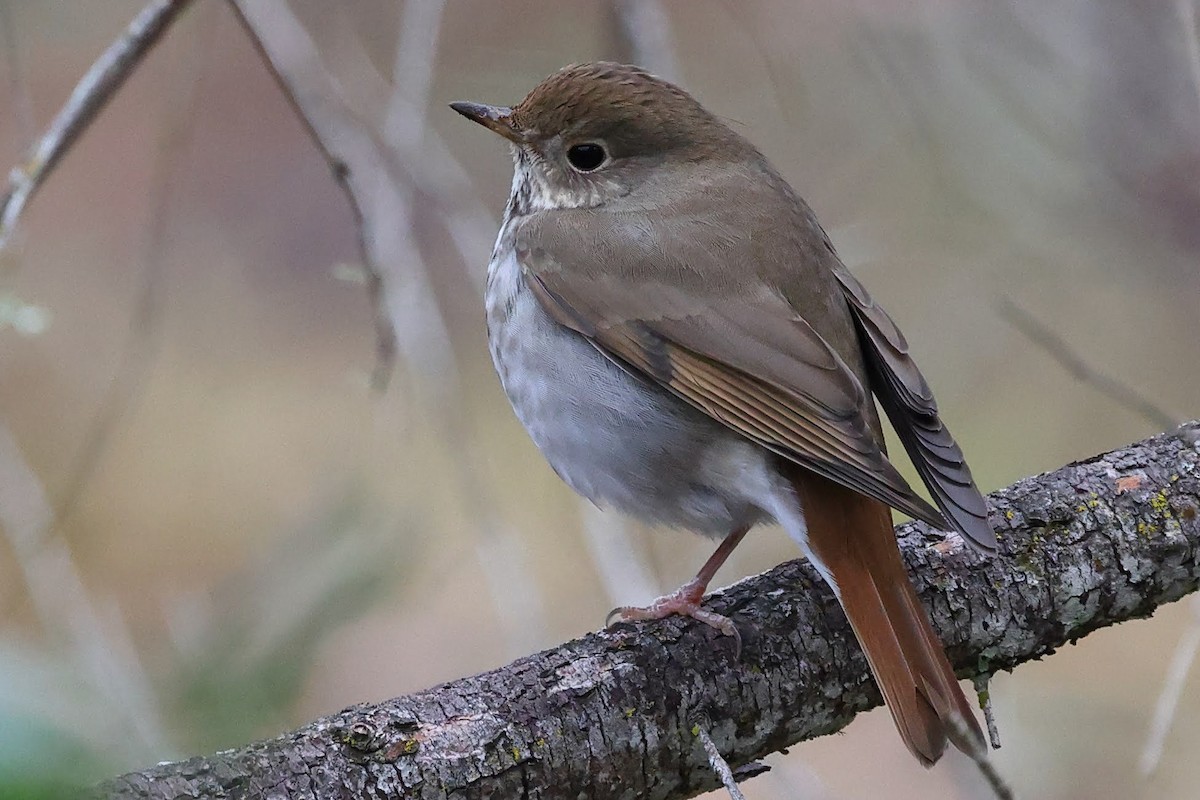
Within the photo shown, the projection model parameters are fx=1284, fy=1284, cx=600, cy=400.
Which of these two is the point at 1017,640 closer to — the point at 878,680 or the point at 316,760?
the point at 878,680

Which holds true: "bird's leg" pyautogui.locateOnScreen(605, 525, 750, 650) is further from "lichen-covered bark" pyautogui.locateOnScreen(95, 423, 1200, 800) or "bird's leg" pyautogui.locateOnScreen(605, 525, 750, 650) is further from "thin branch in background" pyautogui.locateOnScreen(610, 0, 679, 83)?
"thin branch in background" pyautogui.locateOnScreen(610, 0, 679, 83)

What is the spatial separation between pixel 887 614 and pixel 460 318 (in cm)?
577

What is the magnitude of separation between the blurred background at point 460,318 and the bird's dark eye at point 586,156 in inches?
14.3

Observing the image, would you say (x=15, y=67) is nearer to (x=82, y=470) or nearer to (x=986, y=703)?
(x=82, y=470)

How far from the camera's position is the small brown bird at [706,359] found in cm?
250

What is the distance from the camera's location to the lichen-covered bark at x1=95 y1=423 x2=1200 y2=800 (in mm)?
2018

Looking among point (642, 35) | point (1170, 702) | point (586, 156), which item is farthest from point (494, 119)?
point (1170, 702)

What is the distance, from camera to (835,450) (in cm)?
251

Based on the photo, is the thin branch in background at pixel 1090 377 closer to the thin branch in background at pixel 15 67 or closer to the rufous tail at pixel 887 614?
the rufous tail at pixel 887 614

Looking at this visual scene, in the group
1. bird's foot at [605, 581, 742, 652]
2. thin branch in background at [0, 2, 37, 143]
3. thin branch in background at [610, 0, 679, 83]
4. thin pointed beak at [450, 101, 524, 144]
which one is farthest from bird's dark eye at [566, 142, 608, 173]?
thin branch in background at [0, 2, 37, 143]

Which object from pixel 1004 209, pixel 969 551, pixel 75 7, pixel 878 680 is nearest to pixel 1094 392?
pixel 1004 209

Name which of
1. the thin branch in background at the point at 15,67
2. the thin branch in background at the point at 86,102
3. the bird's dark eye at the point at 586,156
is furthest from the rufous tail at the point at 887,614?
the thin branch in background at the point at 15,67

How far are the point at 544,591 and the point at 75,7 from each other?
11.1 feet

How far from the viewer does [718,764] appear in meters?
2.13
